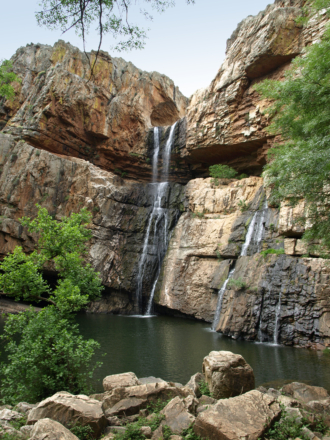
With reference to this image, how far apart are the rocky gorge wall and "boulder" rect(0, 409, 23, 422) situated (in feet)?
45.8

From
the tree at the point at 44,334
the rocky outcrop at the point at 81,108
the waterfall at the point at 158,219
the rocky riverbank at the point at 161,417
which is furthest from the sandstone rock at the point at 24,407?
the rocky outcrop at the point at 81,108

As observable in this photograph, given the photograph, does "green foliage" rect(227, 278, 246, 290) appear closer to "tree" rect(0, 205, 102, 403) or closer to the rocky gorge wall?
the rocky gorge wall

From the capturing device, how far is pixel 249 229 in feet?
77.2

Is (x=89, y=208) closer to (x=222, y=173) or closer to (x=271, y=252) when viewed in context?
(x=222, y=173)

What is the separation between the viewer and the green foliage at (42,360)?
725 cm

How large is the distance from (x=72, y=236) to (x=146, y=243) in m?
21.2

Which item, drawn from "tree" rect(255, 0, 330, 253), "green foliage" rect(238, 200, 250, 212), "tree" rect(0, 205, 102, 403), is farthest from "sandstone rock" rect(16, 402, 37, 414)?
"green foliage" rect(238, 200, 250, 212)

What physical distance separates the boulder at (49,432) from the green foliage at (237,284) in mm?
15633

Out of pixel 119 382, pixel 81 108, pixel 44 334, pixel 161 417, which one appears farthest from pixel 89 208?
pixel 161 417

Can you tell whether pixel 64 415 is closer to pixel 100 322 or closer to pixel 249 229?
pixel 100 322

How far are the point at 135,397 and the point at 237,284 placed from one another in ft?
43.4

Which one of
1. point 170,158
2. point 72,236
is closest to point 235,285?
point 72,236

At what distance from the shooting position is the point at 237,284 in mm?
19578

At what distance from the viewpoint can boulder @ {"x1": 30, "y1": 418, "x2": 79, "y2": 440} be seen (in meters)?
5.02
